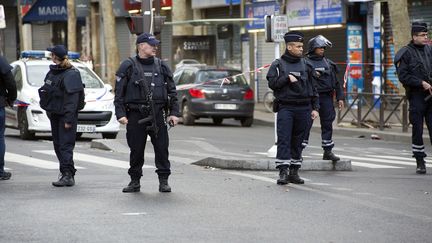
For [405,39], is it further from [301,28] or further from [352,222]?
[352,222]

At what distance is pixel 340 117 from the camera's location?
25.7 m

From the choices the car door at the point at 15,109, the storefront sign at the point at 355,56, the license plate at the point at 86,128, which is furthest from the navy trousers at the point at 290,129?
the storefront sign at the point at 355,56

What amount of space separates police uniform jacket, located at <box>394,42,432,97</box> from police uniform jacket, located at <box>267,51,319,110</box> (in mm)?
1957

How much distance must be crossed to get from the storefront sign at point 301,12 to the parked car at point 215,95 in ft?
22.9

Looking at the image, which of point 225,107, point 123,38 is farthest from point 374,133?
point 123,38

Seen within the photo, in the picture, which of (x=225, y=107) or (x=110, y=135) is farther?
(x=225, y=107)

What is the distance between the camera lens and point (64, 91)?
41.4 feet

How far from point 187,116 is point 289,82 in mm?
15806

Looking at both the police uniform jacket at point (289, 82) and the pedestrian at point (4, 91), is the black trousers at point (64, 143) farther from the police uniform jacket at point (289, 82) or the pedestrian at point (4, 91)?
the police uniform jacket at point (289, 82)

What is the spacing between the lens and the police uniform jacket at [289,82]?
12.4m

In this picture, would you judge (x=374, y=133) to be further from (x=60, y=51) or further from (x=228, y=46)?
(x=228, y=46)

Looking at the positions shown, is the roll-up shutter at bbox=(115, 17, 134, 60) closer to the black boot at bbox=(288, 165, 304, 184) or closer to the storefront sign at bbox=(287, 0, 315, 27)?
the storefront sign at bbox=(287, 0, 315, 27)

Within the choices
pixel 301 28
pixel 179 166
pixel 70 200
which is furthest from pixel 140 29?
pixel 301 28

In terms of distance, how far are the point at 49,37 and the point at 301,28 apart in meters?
26.2
